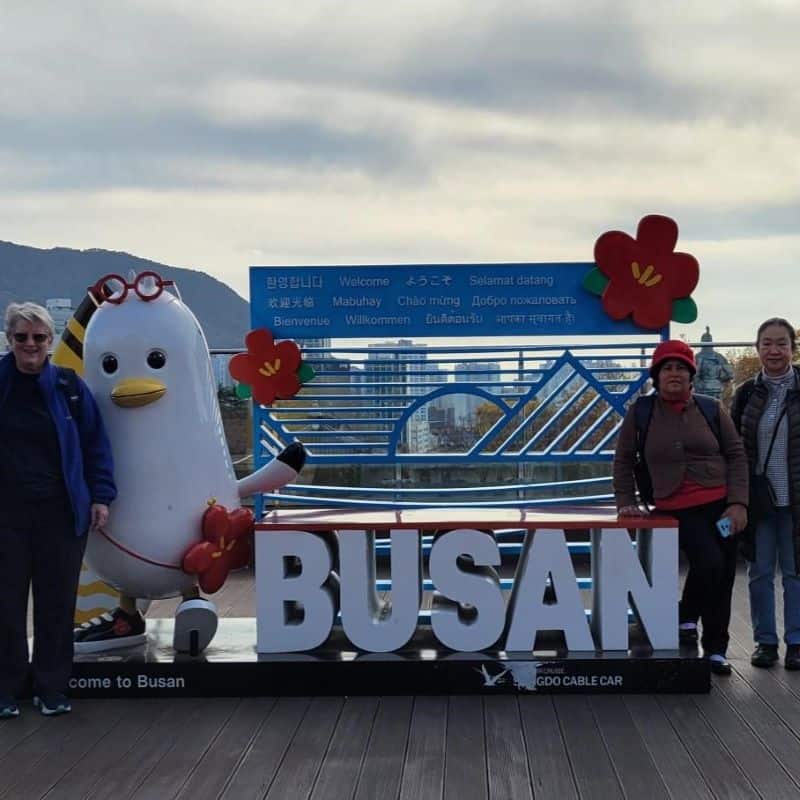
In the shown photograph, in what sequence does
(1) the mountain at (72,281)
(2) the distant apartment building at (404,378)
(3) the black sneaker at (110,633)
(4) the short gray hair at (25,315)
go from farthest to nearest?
(1) the mountain at (72,281)
(2) the distant apartment building at (404,378)
(3) the black sneaker at (110,633)
(4) the short gray hair at (25,315)

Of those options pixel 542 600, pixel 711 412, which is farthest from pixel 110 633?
pixel 711 412

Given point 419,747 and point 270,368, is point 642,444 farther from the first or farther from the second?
point 270,368

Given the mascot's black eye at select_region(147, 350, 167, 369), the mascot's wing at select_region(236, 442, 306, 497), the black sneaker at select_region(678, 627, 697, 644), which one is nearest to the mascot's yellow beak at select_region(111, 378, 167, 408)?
the mascot's black eye at select_region(147, 350, 167, 369)

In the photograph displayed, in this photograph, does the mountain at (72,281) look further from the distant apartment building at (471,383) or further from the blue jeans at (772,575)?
the blue jeans at (772,575)

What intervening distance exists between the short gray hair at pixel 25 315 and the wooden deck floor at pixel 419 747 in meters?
1.45

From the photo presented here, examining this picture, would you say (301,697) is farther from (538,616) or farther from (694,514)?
(694,514)

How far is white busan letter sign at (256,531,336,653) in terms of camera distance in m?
3.66

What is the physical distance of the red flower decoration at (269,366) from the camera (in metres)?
4.73

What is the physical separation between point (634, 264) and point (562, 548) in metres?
1.63

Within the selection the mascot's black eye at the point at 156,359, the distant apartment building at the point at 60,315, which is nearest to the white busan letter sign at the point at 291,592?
the mascot's black eye at the point at 156,359

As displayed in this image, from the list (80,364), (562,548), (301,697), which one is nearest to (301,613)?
(301,697)

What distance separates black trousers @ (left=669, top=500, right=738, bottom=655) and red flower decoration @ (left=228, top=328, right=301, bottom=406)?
2.08 metres

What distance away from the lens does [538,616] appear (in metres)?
3.64

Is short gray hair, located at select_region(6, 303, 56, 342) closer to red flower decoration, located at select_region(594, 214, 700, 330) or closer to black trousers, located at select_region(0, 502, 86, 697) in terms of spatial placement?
black trousers, located at select_region(0, 502, 86, 697)
